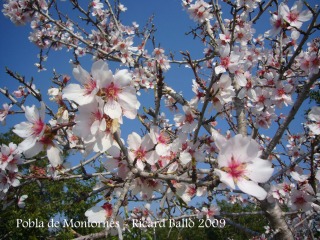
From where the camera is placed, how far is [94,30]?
5371mm

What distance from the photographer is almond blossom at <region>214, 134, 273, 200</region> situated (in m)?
1.28

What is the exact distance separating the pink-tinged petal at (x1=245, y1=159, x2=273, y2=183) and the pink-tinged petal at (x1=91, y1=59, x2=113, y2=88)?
3.04 feet

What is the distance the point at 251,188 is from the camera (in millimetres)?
1271

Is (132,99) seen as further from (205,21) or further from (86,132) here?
(205,21)

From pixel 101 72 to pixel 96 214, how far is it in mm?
979

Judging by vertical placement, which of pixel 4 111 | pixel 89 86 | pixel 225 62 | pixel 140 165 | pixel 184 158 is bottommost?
pixel 140 165

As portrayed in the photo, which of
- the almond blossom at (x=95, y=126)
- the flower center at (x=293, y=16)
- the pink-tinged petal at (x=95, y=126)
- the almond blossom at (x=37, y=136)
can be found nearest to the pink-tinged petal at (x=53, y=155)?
the almond blossom at (x=37, y=136)

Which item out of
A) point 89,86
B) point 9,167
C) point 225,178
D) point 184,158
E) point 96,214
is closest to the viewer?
point 225,178

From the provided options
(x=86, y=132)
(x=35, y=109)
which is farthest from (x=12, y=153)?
(x=86, y=132)

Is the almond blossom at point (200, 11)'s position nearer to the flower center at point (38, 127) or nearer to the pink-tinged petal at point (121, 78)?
the pink-tinged petal at point (121, 78)

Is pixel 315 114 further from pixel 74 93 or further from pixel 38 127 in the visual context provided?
pixel 38 127

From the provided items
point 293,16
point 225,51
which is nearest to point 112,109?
point 225,51

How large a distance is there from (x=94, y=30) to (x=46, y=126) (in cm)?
444

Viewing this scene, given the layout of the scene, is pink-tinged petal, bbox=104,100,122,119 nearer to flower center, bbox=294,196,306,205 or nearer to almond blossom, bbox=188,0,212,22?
flower center, bbox=294,196,306,205
